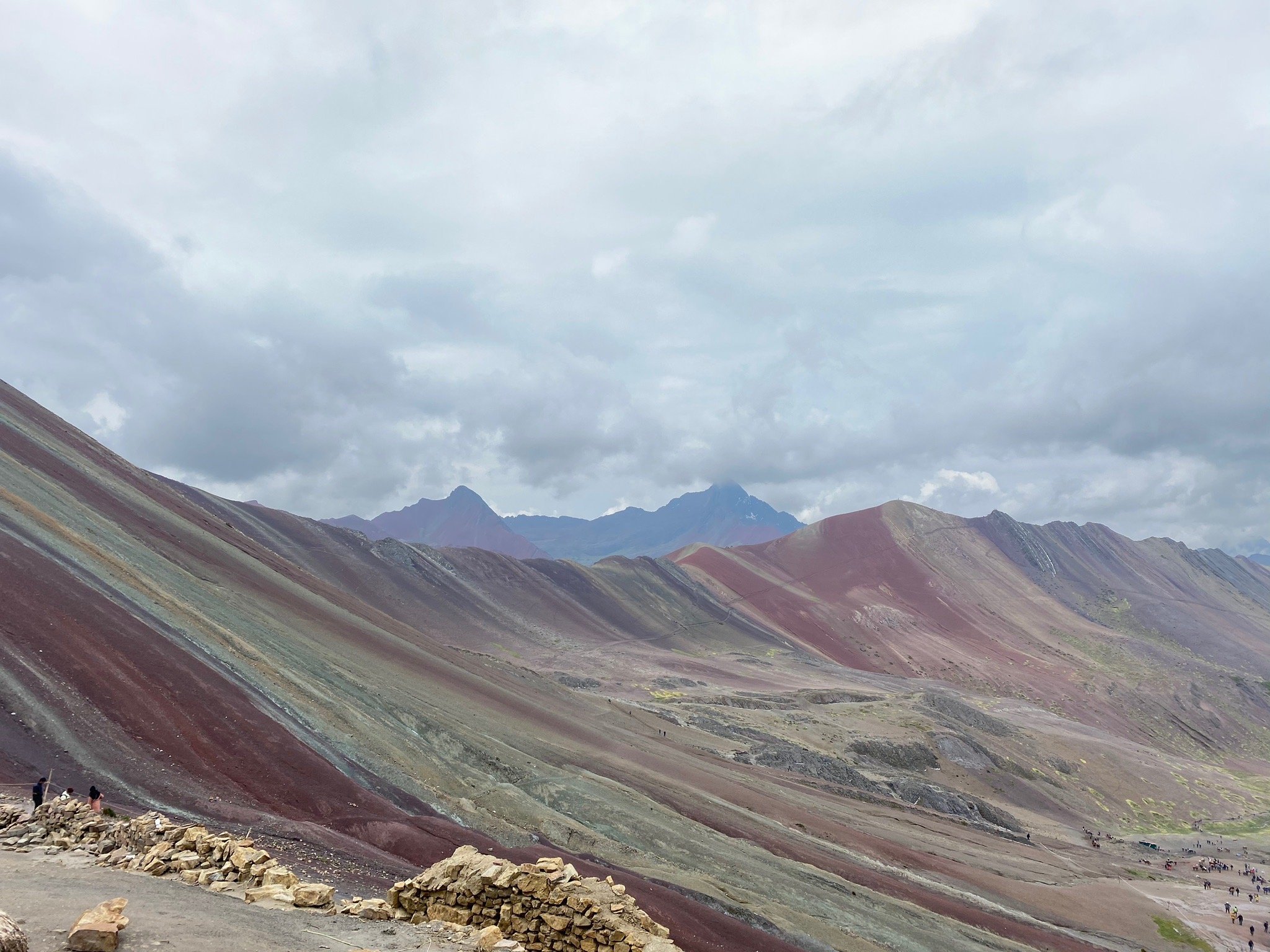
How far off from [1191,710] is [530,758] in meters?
136

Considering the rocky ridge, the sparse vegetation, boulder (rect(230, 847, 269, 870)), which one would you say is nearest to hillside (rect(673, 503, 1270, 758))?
the sparse vegetation

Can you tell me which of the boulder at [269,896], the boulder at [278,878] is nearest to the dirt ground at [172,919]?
the boulder at [269,896]

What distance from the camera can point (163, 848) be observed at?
14.6m

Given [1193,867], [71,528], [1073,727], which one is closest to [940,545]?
[1073,727]

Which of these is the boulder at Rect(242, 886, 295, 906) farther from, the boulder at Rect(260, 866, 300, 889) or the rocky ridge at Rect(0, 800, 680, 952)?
the boulder at Rect(260, 866, 300, 889)

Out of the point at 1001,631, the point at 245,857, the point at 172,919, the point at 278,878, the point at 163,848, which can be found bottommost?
the point at 278,878

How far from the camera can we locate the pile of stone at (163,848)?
13.6m

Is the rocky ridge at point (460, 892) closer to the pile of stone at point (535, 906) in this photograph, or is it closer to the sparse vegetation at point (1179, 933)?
the pile of stone at point (535, 906)

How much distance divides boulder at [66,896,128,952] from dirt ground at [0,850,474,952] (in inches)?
10.0

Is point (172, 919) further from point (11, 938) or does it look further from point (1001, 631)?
point (1001, 631)

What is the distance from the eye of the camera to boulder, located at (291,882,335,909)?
1334 cm

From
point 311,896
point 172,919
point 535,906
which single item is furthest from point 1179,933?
point 172,919

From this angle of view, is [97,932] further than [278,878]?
No

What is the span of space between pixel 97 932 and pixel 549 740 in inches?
1419
